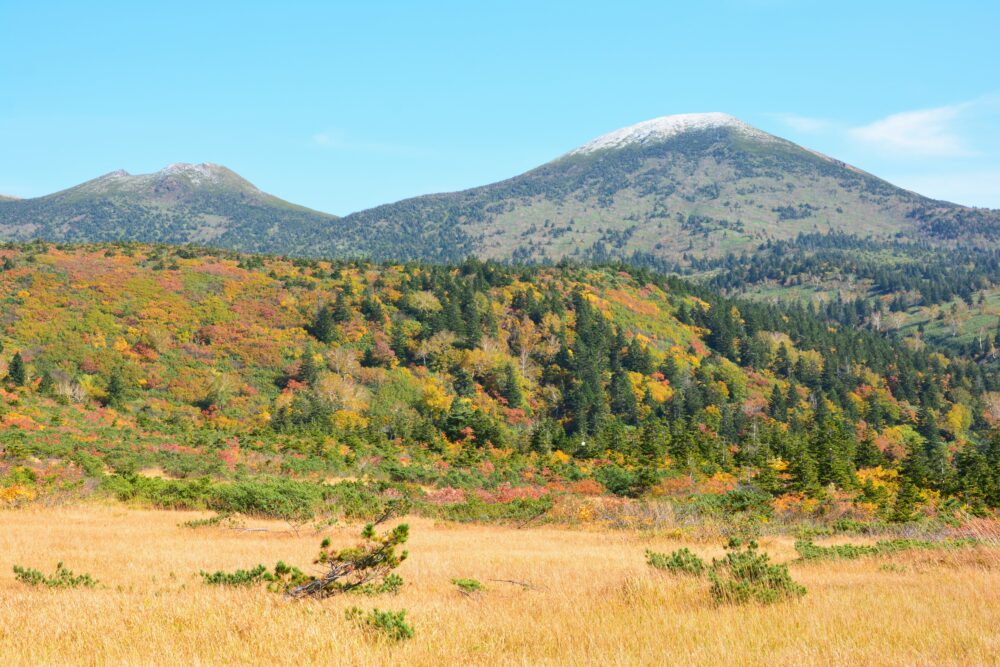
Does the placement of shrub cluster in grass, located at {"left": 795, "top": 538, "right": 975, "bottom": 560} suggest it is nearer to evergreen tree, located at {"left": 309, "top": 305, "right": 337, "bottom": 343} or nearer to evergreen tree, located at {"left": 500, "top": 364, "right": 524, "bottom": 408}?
evergreen tree, located at {"left": 500, "top": 364, "right": 524, "bottom": 408}

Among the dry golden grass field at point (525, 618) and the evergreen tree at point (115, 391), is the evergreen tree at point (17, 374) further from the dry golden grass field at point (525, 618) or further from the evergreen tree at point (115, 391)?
the dry golden grass field at point (525, 618)

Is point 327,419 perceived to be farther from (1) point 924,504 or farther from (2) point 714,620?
(2) point 714,620

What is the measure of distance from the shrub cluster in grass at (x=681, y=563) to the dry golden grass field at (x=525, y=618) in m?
0.43

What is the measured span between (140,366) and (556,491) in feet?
139

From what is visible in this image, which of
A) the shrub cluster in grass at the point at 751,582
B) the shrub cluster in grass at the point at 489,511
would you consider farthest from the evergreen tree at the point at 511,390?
the shrub cluster in grass at the point at 751,582

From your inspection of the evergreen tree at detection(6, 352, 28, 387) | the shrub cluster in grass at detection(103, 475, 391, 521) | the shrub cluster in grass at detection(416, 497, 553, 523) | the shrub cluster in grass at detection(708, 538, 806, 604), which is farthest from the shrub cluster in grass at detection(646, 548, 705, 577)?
the evergreen tree at detection(6, 352, 28, 387)


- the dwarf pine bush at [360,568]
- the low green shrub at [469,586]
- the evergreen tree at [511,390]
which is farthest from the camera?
the evergreen tree at [511,390]

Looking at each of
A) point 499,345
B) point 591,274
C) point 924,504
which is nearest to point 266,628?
point 924,504

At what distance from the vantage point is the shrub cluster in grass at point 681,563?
35.4ft

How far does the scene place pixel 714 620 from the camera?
7.45 meters

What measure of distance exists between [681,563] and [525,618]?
4.46 metres

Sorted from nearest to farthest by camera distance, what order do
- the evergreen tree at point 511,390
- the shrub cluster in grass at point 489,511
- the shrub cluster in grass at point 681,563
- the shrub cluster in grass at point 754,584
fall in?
the shrub cluster in grass at point 754,584 → the shrub cluster in grass at point 681,563 → the shrub cluster in grass at point 489,511 → the evergreen tree at point 511,390

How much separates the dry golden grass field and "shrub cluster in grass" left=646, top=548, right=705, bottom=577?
16.9 inches

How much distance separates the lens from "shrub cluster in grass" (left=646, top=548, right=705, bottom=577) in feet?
35.4
